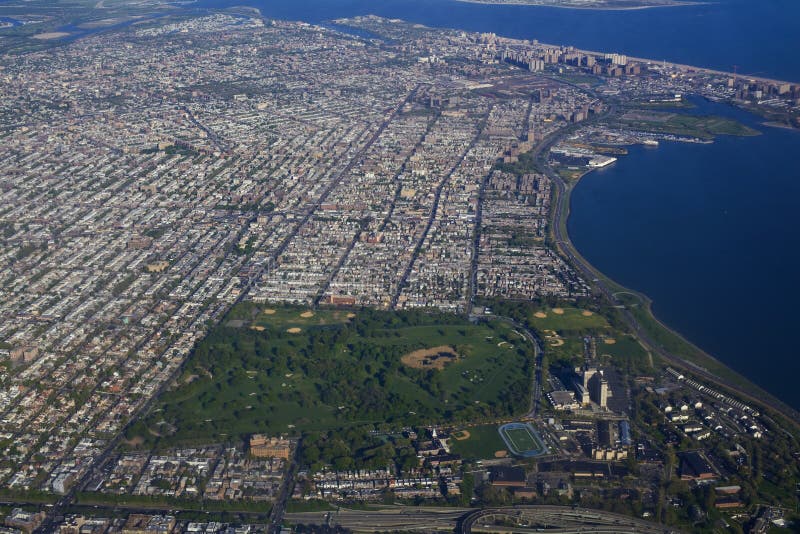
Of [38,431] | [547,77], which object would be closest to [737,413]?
[38,431]

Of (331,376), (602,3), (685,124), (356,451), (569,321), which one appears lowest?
(331,376)

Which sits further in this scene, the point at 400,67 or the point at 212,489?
the point at 400,67

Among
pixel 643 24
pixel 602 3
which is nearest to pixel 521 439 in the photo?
pixel 643 24

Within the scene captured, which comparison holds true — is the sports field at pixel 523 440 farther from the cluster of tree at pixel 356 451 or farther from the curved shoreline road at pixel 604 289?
the curved shoreline road at pixel 604 289

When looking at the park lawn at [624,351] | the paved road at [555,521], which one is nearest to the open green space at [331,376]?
the park lawn at [624,351]

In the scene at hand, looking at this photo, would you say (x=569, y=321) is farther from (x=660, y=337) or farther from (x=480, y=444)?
(x=480, y=444)

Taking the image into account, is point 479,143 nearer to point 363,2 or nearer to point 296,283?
point 296,283
